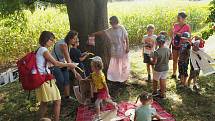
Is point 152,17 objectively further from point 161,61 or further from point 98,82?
point 98,82

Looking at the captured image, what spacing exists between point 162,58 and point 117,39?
128 cm

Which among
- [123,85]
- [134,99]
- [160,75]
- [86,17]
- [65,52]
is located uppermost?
[86,17]

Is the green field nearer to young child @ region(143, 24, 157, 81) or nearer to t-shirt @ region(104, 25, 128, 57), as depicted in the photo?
young child @ region(143, 24, 157, 81)

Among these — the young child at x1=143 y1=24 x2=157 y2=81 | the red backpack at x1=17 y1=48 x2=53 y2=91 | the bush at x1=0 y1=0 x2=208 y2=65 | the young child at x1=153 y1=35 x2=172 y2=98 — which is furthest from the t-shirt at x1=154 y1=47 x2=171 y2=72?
the bush at x1=0 y1=0 x2=208 y2=65

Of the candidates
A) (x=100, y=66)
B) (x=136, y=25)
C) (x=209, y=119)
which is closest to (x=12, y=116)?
(x=100, y=66)

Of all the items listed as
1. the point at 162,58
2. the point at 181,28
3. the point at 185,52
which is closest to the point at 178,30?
the point at 181,28

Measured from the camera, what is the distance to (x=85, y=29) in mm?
8922

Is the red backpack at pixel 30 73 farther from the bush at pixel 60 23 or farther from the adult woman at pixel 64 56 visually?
the bush at pixel 60 23

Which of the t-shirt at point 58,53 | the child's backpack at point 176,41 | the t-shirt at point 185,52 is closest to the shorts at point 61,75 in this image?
the t-shirt at point 58,53

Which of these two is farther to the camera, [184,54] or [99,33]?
[99,33]

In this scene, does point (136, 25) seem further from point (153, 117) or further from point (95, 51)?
point (153, 117)

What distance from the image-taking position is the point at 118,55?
886 centimetres

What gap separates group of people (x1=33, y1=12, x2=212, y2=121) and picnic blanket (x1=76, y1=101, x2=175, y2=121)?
8.0 inches

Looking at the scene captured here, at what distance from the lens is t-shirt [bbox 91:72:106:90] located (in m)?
6.99
